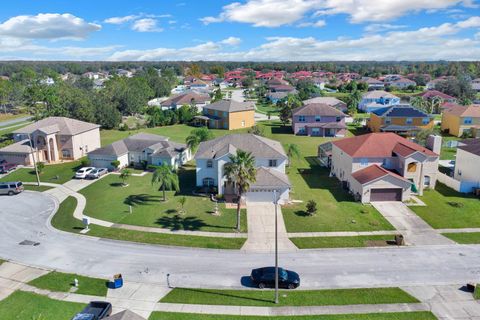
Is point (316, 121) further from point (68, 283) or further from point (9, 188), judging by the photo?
point (68, 283)

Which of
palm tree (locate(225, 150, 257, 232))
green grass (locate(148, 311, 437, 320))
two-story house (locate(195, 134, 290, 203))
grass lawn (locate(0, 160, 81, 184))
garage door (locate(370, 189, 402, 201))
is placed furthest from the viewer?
grass lawn (locate(0, 160, 81, 184))

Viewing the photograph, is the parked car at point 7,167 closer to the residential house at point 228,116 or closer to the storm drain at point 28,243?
the storm drain at point 28,243

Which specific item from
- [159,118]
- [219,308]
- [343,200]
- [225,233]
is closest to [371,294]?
[219,308]

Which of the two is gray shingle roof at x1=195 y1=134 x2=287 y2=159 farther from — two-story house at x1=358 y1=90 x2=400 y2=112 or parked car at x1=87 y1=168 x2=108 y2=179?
two-story house at x1=358 y1=90 x2=400 y2=112

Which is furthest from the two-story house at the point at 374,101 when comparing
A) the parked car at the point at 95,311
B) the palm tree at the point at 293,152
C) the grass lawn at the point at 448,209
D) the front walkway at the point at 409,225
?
the parked car at the point at 95,311

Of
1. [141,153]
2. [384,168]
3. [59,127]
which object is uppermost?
[59,127]

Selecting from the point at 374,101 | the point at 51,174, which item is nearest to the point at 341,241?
the point at 51,174

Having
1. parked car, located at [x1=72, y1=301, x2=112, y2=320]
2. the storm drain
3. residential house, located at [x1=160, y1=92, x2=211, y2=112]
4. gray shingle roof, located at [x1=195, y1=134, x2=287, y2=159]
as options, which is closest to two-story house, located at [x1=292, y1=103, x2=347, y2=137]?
gray shingle roof, located at [x1=195, y1=134, x2=287, y2=159]
